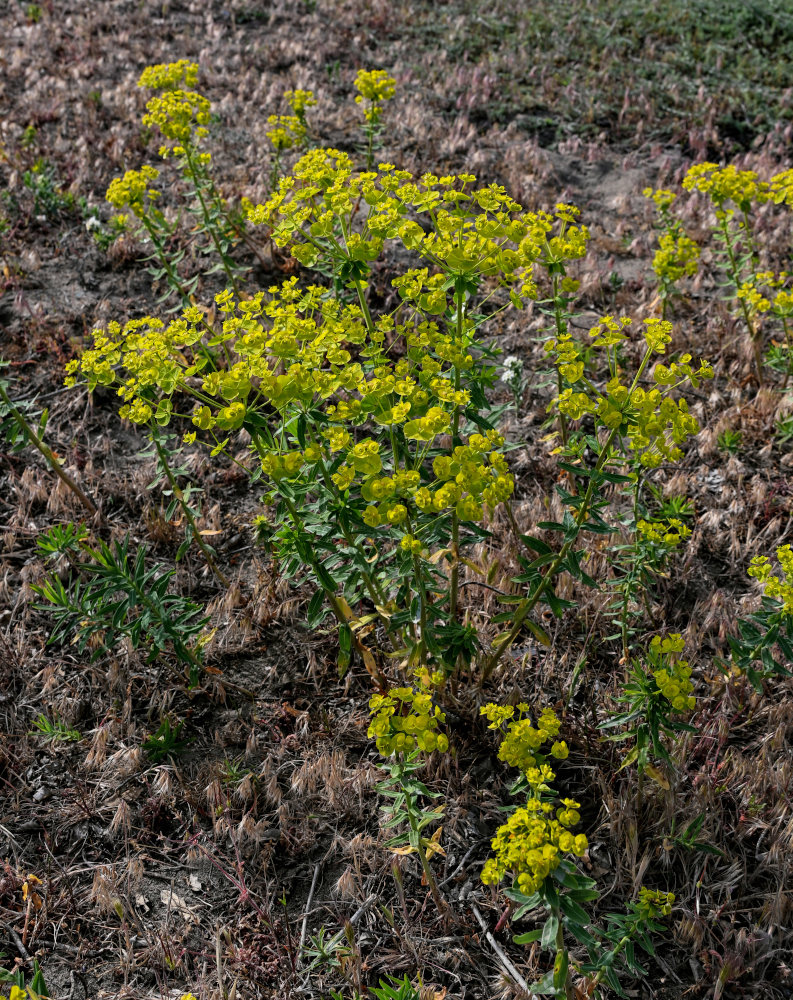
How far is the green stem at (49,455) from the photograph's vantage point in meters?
4.04

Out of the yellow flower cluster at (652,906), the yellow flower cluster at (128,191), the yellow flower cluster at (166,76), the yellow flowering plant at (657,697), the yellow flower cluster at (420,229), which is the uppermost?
the yellow flower cluster at (166,76)

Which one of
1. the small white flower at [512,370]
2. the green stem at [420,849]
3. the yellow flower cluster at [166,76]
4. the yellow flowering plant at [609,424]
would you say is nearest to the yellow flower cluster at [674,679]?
the yellow flowering plant at [609,424]

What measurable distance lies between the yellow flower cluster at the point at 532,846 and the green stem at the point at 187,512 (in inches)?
86.1

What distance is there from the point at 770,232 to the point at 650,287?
1332 mm

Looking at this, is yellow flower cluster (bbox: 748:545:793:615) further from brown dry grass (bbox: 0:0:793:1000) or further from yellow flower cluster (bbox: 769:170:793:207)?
yellow flower cluster (bbox: 769:170:793:207)

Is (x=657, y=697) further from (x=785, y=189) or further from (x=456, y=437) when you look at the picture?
(x=785, y=189)

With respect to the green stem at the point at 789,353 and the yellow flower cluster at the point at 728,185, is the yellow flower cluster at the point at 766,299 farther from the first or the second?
the yellow flower cluster at the point at 728,185

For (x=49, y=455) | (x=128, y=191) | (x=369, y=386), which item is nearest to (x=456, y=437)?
(x=369, y=386)

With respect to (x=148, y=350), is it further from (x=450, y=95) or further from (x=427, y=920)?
(x=450, y=95)

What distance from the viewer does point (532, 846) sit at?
2.27 meters

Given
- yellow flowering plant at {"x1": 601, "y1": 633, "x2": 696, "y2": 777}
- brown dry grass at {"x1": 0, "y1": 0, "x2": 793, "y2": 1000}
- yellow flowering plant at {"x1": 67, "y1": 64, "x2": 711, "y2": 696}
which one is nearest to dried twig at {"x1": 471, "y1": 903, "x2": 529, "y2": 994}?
brown dry grass at {"x1": 0, "y1": 0, "x2": 793, "y2": 1000}

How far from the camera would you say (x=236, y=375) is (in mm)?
2701

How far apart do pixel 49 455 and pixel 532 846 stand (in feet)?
10.1

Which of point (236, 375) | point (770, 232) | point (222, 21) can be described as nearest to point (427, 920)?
point (236, 375)
